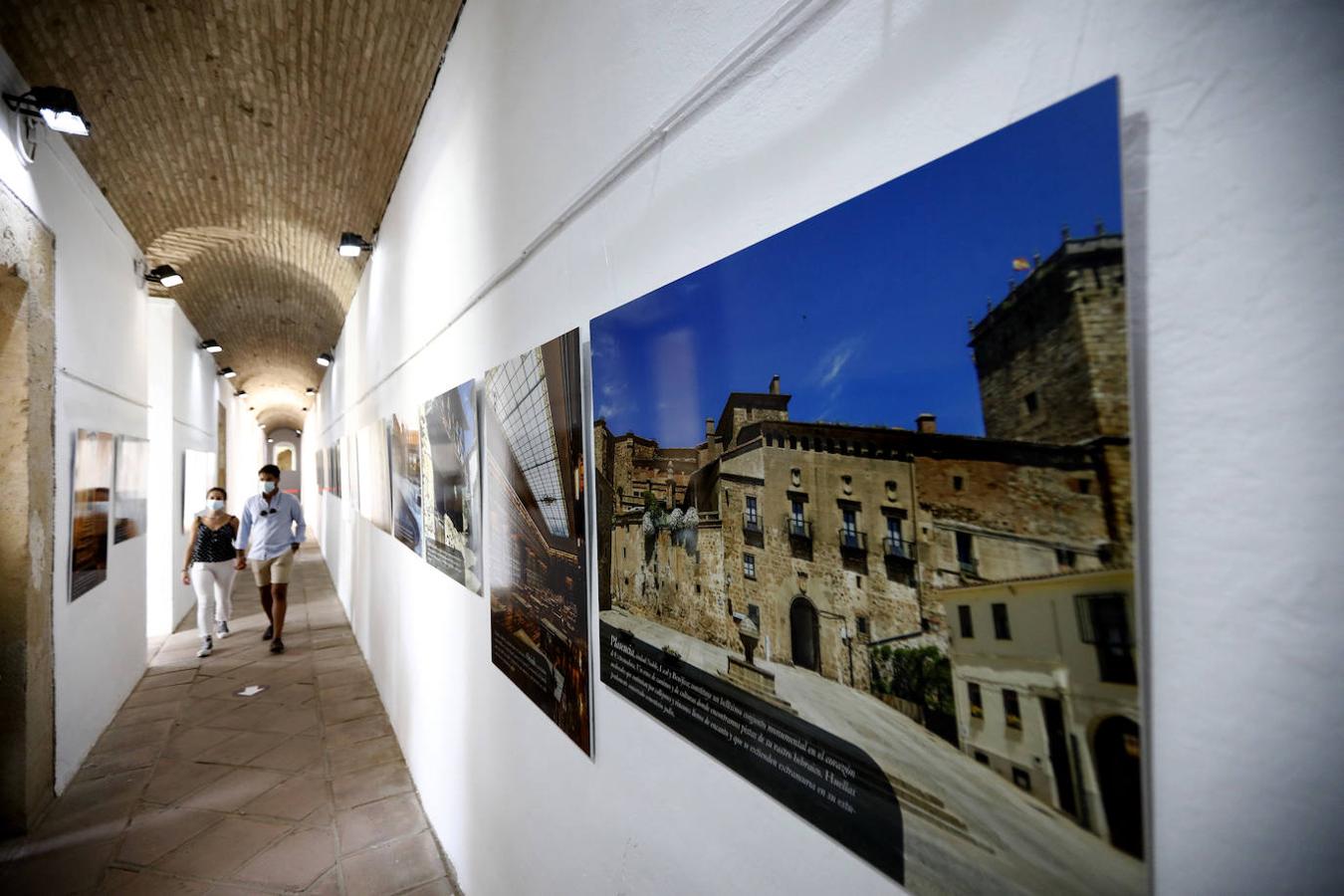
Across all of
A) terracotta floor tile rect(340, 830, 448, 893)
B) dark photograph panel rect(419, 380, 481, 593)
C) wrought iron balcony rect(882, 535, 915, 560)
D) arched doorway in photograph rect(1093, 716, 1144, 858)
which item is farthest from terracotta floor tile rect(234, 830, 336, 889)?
arched doorway in photograph rect(1093, 716, 1144, 858)

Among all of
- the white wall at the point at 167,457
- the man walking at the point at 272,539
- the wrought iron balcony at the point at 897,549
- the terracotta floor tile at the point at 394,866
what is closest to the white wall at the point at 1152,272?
the wrought iron balcony at the point at 897,549

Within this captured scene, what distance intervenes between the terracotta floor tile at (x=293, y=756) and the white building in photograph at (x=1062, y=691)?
544cm

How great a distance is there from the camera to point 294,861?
3.50 metres

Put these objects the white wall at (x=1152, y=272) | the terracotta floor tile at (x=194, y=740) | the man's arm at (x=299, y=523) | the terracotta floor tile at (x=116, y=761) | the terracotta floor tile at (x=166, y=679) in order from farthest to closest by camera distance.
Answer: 1. the man's arm at (x=299, y=523)
2. the terracotta floor tile at (x=166, y=679)
3. the terracotta floor tile at (x=194, y=740)
4. the terracotta floor tile at (x=116, y=761)
5. the white wall at (x=1152, y=272)

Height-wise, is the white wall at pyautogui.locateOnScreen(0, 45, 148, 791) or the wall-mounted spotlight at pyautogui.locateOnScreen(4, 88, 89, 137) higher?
the wall-mounted spotlight at pyautogui.locateOnScreen(4, 88, 89, 137)

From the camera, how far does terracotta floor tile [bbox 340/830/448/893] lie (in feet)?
10.9

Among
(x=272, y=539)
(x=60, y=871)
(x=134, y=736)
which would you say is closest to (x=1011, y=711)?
(x=60, y=871)

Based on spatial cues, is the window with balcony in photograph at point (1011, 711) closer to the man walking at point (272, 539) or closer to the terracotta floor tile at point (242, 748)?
the terracotta floor tile at point (242, 748)

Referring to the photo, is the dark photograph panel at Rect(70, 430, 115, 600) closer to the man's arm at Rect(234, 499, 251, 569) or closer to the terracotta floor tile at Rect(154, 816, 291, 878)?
the man's arm at Rect(234, 499, 251, 569)

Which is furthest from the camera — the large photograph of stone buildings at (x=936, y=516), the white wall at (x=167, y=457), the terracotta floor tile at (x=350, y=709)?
the white wall at (x=167, y=457)

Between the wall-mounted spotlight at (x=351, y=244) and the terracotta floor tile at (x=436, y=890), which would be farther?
the wall-mounted spotlight at (x=351, y=244)

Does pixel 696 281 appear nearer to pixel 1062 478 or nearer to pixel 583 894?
pixel 1062 478

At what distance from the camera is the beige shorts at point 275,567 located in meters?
7.23

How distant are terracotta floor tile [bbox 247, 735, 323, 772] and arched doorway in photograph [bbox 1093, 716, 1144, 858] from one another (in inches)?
218
